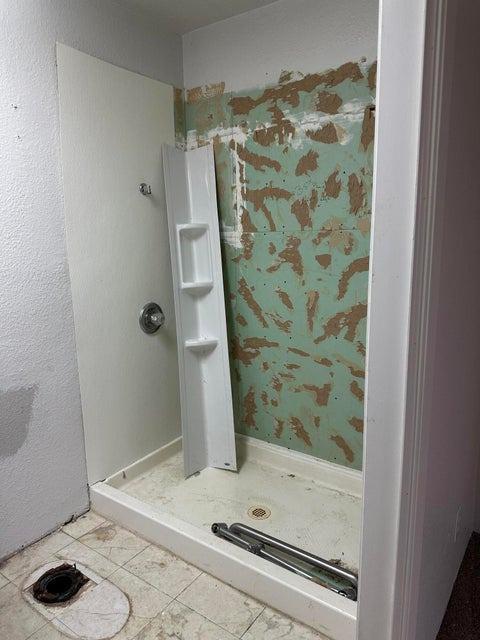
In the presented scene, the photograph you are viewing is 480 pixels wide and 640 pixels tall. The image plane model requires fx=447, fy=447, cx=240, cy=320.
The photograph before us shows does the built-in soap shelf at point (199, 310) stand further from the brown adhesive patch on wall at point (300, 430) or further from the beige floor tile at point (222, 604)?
the beige floor tile at point (222, 604)

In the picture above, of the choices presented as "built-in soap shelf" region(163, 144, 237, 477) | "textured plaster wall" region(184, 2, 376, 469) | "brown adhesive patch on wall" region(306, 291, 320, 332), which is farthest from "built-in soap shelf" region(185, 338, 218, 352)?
"brown adhesive patch on wall" region(306, 291, 320, 332)

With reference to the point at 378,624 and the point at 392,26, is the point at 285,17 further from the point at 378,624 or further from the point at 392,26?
the point at 378,624

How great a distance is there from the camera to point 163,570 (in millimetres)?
1605

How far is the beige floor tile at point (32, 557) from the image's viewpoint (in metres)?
1.61

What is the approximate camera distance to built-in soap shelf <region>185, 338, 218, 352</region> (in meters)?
2.17

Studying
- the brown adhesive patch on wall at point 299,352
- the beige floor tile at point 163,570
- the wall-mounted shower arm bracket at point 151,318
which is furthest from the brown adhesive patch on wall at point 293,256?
the beige floor tile at point 163,570

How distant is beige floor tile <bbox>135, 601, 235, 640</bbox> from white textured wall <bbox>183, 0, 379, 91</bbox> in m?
2.04

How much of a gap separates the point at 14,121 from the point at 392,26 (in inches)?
51.9

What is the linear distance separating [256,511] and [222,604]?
49 cm

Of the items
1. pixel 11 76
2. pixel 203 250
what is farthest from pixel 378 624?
pixel 11 76

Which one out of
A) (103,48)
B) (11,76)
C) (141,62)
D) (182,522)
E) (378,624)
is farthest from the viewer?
(141,62)

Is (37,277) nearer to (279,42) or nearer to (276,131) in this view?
(276,131)

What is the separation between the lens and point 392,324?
2.94 feet

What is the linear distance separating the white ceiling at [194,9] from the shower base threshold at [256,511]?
6.60ft
